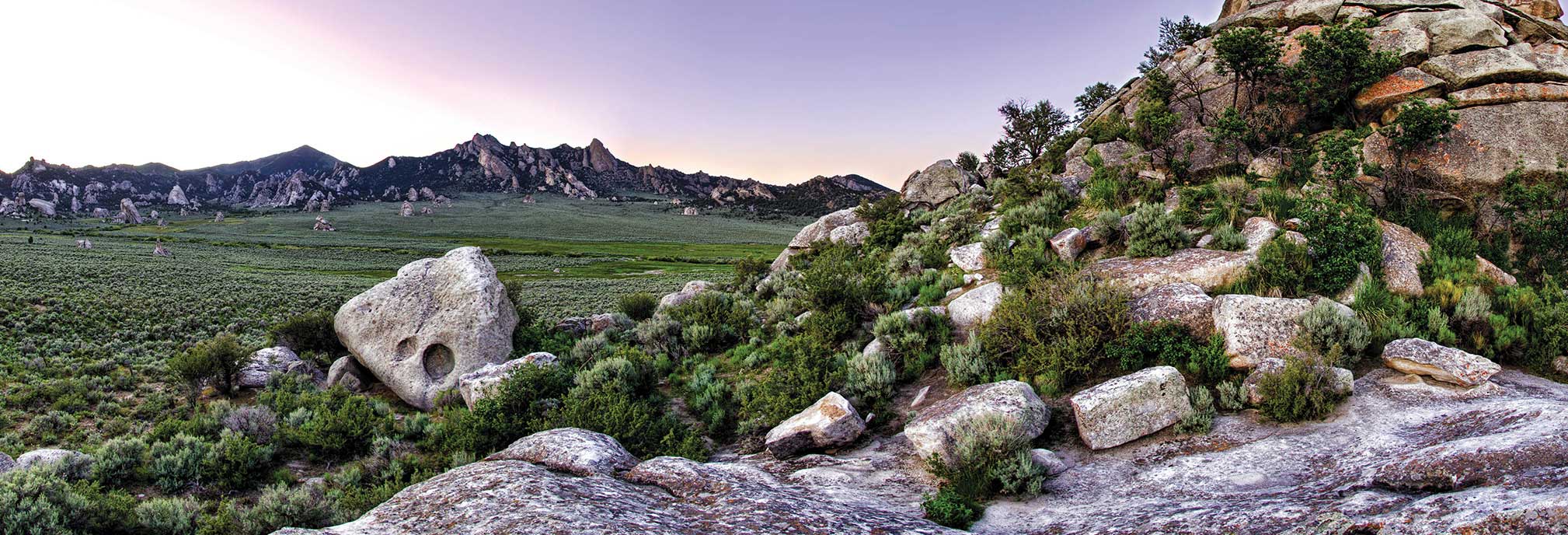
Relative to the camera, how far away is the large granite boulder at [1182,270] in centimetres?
1055

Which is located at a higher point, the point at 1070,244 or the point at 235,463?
the point at 1070,244

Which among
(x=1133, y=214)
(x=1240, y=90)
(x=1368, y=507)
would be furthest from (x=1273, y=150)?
(x=1368, y=507)

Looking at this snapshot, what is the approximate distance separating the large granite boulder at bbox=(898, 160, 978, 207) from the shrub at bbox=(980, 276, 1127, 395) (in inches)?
589

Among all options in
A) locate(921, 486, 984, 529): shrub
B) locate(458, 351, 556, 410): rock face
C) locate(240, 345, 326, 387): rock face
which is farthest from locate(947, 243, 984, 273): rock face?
locate(240, 345, 326, 387): rock face

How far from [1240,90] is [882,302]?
1299cm

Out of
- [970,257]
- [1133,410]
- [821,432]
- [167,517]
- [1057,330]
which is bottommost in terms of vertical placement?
[167,517]

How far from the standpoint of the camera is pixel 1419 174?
12.8m

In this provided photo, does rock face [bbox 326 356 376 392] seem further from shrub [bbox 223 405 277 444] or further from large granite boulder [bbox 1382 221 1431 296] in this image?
large granite boulder [bbox 1382 221 1431 296]

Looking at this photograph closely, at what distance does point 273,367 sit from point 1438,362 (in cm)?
2468

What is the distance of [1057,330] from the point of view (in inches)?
383

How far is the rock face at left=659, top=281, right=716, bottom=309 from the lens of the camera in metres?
21.6

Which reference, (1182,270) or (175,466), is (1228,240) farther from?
(175,466)

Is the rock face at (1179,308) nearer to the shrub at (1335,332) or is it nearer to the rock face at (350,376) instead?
the shrub at (1335,332)

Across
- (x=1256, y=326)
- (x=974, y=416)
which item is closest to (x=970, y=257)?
(x=1256, y=326)
